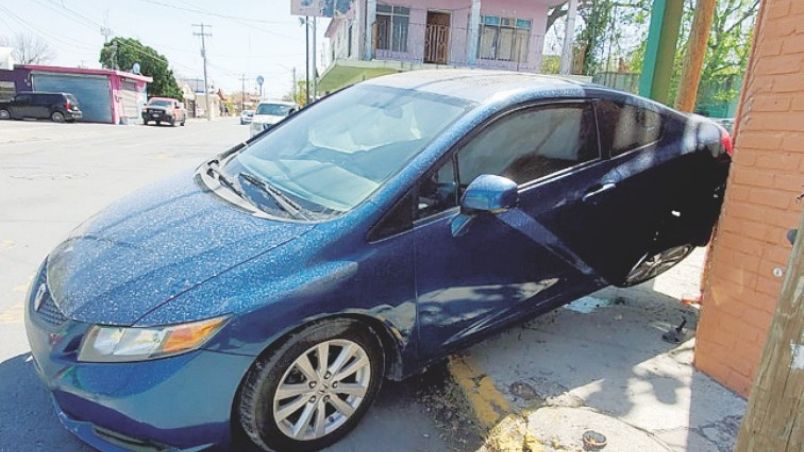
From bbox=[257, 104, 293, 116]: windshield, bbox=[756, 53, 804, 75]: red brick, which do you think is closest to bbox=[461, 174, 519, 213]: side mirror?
bbox=[756, 53, 804, 75]: red brick

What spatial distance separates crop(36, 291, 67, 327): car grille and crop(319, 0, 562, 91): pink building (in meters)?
15.7

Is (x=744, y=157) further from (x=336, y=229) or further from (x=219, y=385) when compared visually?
(x=219, y=385)

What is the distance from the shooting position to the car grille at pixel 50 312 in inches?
76.9

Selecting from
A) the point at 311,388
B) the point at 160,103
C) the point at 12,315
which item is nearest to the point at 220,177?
the point at 311,388

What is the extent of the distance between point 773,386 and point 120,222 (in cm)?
269

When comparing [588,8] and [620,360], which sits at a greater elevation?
[588,8]

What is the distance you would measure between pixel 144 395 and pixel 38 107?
103 feet

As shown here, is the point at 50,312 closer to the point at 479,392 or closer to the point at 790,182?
the point at 479,392

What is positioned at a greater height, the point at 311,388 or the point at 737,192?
the point at 737,192

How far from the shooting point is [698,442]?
2.31 m

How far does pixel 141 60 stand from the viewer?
4931 cm

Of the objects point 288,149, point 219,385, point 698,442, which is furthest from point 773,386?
point 288,149

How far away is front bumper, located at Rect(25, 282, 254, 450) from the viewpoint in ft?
5.92

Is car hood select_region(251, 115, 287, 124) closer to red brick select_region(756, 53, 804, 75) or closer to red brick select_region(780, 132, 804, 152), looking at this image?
red brick select_region(756, 53, 804, 75)
